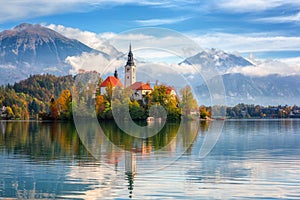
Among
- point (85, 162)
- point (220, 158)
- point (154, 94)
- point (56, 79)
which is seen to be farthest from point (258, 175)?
point (56, 79)

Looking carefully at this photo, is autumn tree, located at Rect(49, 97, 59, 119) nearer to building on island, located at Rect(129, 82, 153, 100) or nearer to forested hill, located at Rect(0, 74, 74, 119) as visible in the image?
building on island, located at Rect(129, 82, 153, 100)

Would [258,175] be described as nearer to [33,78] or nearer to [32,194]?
[32,194]

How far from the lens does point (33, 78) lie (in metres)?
Result: 172

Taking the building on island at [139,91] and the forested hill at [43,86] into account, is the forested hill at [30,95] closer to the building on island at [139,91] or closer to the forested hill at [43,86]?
the forested hill at [43,86]

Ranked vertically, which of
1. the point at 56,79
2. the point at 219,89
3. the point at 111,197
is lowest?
the point at 111,197

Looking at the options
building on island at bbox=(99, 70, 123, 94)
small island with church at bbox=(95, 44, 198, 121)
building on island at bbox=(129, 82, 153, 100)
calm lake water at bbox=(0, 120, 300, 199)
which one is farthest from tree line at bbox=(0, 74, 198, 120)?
calm lake water at bbox=(0, 120, 300, 199)

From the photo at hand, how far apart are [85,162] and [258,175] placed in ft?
23.4

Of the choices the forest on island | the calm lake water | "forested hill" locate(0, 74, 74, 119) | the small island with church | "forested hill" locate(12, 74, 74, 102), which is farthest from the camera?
"forested hill" locate(12, 74, 74, 102)

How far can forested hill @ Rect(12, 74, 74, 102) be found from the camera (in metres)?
161

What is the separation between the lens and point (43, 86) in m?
168

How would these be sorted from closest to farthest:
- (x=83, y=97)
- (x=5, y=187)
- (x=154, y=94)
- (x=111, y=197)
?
1. (x=111, y=197)
2. (x=5, y=187)
3. (x=154, y=94)
4. (x=83, y=97)

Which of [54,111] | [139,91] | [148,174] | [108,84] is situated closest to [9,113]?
[54,111]

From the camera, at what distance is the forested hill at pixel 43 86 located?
16088 cm

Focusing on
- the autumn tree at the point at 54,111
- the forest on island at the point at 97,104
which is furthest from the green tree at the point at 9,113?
the autumn tree at the point at 54,111
